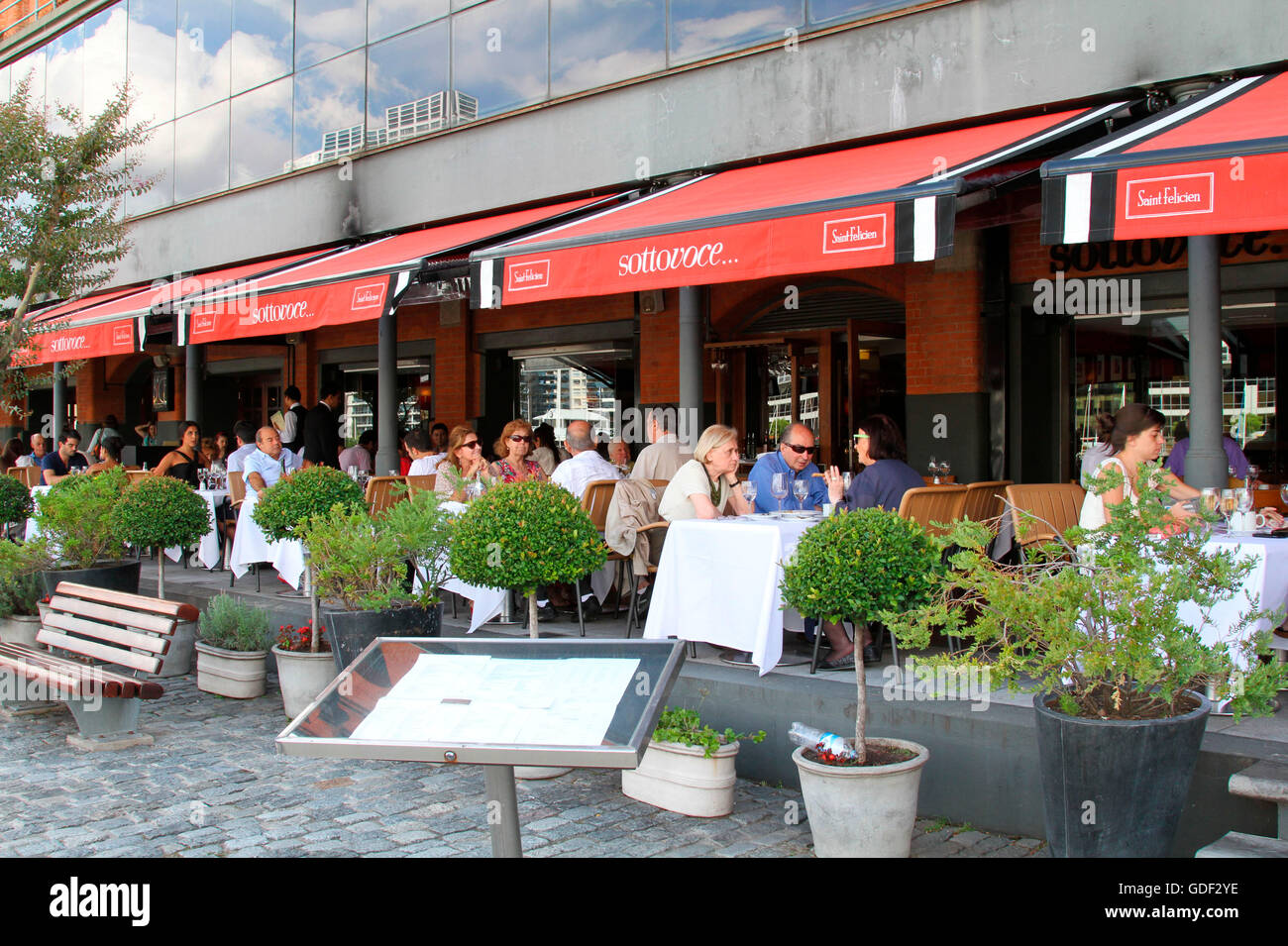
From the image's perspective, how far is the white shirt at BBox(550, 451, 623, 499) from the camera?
302 inches

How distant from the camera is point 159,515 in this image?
758 cm

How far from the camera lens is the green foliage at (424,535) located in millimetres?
5660

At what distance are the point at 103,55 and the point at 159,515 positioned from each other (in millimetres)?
12445

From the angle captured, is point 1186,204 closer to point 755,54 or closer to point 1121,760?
point 1121,760

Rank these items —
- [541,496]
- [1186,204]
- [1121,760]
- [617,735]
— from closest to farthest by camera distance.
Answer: [617,735] → [1121,760] → [1186,204] → [541,496]

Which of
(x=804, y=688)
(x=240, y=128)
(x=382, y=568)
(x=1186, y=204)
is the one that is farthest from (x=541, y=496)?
(x=240, y=128)

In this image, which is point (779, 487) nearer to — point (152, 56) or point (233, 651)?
point (233, 651)

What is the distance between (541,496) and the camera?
17.2ft

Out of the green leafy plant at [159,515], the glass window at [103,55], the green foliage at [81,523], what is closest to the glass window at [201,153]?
the glass window at [103,55]

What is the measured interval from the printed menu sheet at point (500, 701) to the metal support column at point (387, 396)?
8.67 m

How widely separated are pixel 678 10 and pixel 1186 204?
6.08 m

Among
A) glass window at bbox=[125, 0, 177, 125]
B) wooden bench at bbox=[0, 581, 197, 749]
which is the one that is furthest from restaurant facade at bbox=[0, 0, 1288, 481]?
wooden bench at bbox=[0, 581, 197, 749]

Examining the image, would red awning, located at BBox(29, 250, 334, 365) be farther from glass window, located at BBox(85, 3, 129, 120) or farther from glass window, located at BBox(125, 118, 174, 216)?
glass window, located at BBox(85, 3, 129, 120)

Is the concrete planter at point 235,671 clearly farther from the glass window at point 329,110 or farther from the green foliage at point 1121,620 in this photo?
the glass window at point 329,110
